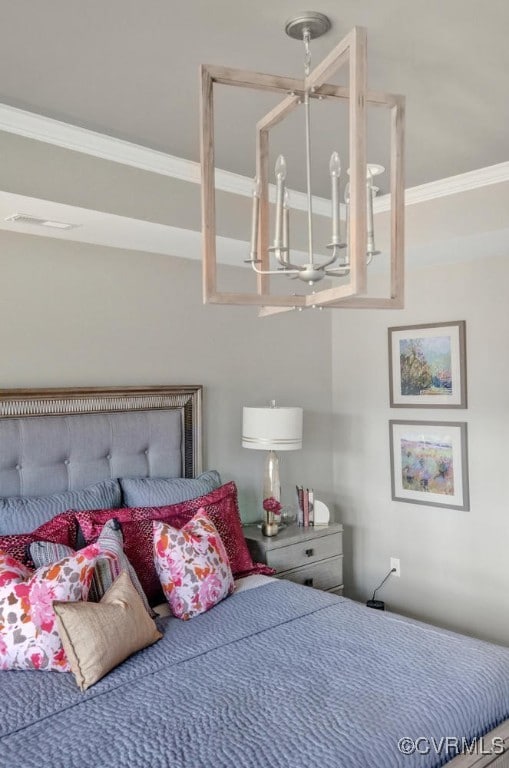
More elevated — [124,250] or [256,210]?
[124,250]

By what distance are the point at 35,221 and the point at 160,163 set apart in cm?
62

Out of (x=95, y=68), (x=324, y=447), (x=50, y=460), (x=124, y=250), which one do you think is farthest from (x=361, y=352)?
(x=95, y=68)

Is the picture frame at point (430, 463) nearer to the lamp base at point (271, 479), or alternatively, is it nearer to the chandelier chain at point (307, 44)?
the lamp base at point (271, 479)

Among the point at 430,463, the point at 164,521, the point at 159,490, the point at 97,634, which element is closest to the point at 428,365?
the point at 430,463

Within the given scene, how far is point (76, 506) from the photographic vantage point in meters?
2.82

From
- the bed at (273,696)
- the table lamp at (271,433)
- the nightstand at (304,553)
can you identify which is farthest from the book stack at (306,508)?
the bed at (273,696)

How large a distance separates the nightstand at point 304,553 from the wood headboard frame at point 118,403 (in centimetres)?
55

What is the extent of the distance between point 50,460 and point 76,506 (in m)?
0.28

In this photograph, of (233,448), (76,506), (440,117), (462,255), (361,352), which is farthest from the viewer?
(361,352)

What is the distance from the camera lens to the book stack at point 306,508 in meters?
3.78

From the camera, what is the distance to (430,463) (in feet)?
12.8

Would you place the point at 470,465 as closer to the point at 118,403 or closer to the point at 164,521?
the point at 164,521

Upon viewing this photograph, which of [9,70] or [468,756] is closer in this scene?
[468,756]

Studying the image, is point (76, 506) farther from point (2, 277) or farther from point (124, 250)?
point (124, 250)
